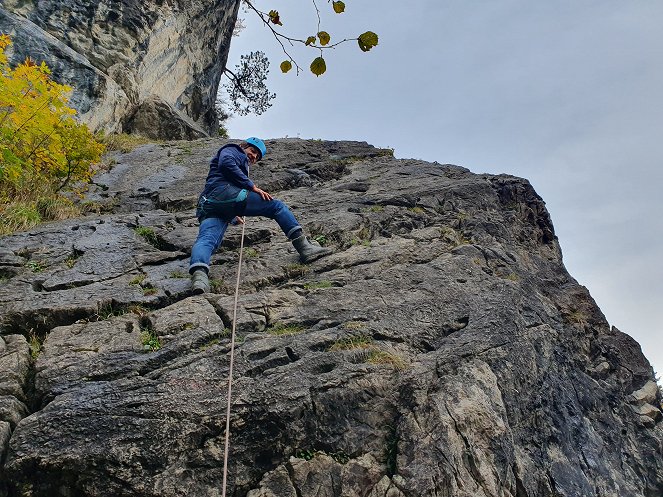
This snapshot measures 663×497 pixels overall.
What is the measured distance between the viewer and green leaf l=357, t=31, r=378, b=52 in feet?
12.8

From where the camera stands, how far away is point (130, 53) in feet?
58.0

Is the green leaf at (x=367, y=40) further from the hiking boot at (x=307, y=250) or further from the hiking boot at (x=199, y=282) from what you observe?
the hiking boot at (x=307, y=250)

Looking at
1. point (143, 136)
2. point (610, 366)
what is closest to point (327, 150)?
point (143, 136)

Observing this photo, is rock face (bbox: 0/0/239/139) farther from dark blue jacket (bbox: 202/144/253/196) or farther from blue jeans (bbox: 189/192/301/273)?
blue jeans (bbox: 189/192/301/273)

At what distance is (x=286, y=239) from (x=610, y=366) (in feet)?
15.1

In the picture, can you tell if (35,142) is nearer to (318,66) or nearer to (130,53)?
(318,66)

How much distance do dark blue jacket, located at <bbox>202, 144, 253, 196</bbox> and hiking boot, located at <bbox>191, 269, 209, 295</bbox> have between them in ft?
4.44

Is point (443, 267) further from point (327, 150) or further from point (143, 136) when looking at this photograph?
point (143, 136)

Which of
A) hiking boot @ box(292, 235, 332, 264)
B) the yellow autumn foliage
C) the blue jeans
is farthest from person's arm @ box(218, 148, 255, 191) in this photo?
the yellow autumn foliage

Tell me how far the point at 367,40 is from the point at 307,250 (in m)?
4.91

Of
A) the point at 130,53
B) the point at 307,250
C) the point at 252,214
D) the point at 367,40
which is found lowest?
the point at 367,40

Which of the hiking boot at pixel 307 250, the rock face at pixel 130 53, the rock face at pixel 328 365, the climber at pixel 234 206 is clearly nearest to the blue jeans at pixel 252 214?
the climber at pixel 234 206

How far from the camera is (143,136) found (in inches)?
688

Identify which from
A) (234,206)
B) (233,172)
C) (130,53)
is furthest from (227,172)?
(130,53)
